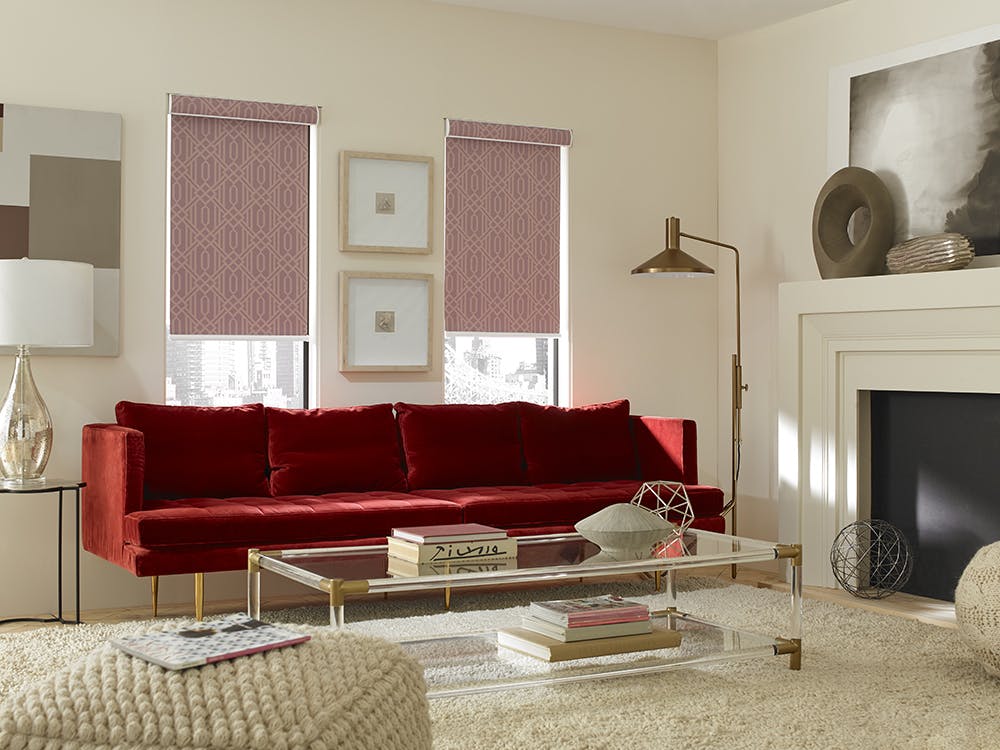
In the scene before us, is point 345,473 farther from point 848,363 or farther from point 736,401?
point 848,363

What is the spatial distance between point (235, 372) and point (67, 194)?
111 centimetres

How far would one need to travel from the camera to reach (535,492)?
526cm

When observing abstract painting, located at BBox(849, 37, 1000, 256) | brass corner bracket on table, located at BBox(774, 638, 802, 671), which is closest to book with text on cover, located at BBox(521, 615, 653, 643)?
brass corner bracket on table, located at BBox(774, 638, 802, 671)

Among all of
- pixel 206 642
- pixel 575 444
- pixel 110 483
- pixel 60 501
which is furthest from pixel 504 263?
pixel 206 642

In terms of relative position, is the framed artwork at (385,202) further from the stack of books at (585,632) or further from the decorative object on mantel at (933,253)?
the stack of books at (585,632)

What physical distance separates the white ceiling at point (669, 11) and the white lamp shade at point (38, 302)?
247 cm

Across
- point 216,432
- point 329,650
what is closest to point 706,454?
point 216,432

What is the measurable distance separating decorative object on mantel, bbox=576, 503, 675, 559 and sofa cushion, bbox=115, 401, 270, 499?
1.92 m

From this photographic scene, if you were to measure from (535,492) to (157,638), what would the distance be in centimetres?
304

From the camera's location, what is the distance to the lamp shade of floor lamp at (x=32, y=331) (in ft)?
14.9

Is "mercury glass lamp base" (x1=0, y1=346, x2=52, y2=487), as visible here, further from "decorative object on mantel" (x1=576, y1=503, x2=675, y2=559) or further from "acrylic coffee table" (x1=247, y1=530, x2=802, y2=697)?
"decorative object on mantel" (x1=576, y1=503, x2=675, y2=559)

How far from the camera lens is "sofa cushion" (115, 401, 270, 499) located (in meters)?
4.94

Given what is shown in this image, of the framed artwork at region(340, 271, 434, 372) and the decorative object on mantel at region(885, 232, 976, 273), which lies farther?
the framed artwork at region(340, 271, 434, 372)

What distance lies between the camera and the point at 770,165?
634cm
